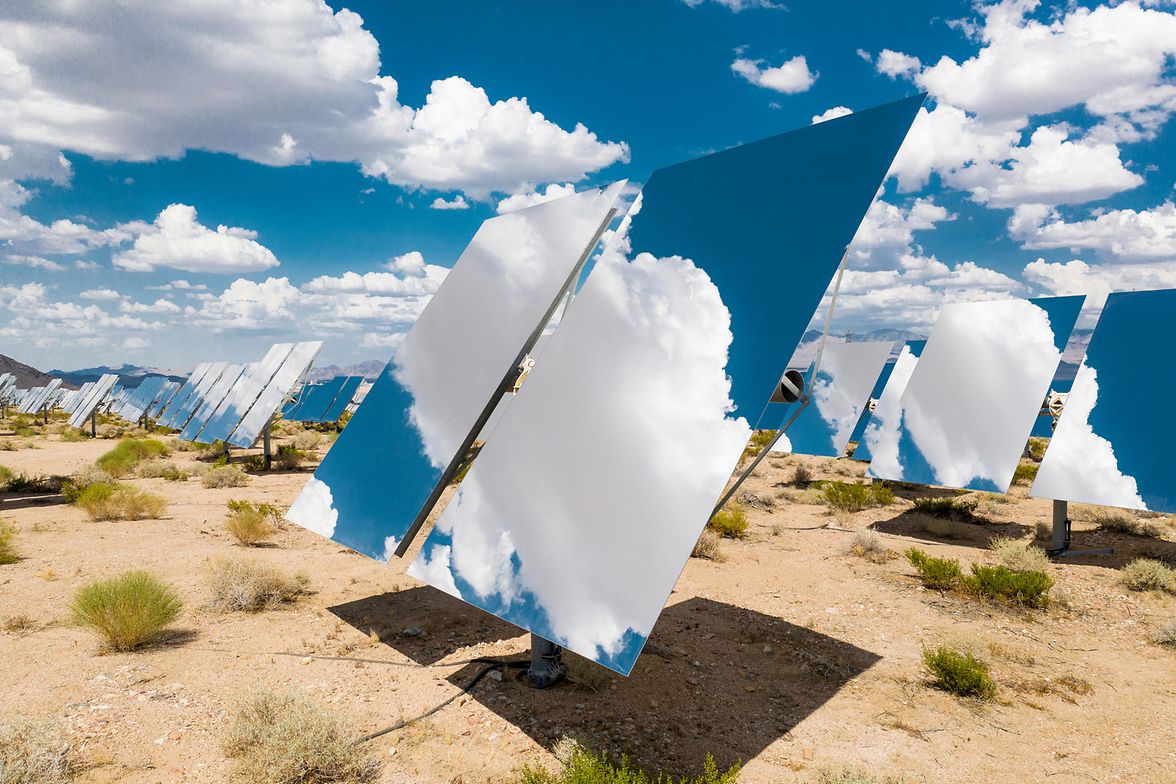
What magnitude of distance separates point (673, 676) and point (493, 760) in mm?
2268

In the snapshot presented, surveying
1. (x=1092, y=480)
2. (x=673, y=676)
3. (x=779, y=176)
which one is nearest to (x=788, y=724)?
(x=673, y=676)

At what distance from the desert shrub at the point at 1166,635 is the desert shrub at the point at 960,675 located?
292 centimetres

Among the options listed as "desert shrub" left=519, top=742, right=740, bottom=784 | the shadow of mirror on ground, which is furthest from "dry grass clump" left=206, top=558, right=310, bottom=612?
"desert shrub" left=519, top=742, right=740, bottom=784

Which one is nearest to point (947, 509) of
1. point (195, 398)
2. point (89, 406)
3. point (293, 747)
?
point (293, 747)

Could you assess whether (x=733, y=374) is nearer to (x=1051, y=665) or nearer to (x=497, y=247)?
(x=497, y=247)

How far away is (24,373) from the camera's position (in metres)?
162

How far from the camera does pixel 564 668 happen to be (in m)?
6.20

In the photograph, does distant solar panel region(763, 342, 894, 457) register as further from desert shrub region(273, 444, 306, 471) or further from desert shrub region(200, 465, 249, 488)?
desert shrub region(273, 444, 306, 471)

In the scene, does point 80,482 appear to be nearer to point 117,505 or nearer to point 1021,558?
point 117,505

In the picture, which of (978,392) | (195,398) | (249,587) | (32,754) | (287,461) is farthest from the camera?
(195,398)

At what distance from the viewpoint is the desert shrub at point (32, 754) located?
449cm

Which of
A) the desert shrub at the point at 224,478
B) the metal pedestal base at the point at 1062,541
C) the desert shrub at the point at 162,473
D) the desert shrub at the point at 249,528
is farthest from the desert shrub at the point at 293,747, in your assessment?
the desert shrub at the point at 162,473

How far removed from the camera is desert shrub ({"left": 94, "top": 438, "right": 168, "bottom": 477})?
20078mm

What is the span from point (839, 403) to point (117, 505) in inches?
760
